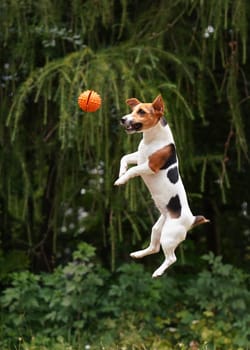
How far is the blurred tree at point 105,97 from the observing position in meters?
4.50

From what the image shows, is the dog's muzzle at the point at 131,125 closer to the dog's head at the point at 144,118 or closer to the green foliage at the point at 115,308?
the dog's head at the point at 144,118

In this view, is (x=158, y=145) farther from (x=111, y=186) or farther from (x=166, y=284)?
(x=166, y=284)

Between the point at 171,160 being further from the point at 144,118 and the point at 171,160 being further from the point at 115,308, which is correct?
the point at 115,308

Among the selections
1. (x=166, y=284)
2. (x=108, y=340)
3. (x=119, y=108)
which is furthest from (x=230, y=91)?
(x=108, y=340)

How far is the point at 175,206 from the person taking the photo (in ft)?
7.98

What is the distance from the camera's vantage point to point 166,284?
5.14 meters

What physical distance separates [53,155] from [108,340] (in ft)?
A: 3.87

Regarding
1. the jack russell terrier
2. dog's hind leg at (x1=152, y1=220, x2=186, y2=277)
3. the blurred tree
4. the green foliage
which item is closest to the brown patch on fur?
the jack russell terrier

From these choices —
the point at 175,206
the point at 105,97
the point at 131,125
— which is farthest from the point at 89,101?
the point at 105,97

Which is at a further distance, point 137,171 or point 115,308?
point 115,308

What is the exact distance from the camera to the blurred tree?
4496mm

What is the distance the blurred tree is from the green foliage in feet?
0.80

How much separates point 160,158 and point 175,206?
0.48 feet

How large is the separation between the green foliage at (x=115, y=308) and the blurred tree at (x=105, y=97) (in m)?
0.24
